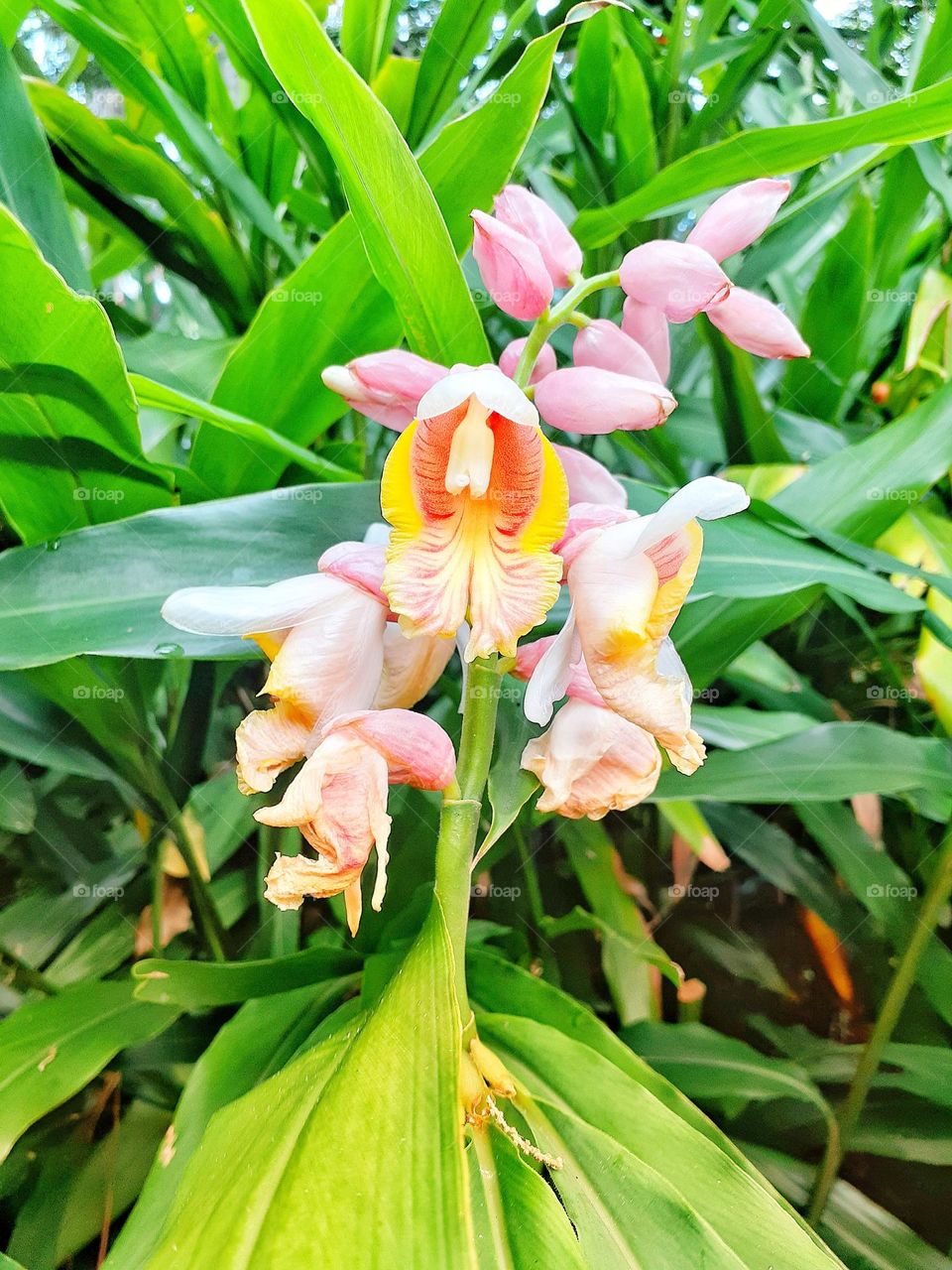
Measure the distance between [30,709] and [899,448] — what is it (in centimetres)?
64

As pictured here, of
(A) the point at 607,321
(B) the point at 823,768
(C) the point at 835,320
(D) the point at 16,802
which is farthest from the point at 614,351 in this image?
(D) the point at 16,802

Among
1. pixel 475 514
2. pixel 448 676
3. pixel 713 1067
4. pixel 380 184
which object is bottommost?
pixel 713 1067

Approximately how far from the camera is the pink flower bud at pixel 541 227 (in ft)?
1.40

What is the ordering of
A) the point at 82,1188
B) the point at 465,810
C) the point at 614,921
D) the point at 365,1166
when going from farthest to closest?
1. the point at 614,921
2. the point at 82,1188
3. the point at 465,810
4. the point at 365,1166

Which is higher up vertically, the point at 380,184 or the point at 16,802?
the point at 380,184

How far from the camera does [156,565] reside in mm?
463

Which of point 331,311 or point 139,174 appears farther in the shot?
point 139,174

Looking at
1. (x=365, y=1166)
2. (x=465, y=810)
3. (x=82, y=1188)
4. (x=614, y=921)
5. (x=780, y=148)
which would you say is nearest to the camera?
(x=365, y=1166)

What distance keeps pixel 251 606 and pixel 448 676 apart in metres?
0.29

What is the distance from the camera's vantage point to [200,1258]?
275 mm

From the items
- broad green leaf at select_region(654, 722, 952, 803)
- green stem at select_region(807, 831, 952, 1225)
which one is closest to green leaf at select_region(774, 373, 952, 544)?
broad green leaf at select_region(654, 722, 952, 803)

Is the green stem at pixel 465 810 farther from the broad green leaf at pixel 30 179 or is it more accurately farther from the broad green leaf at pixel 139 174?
the broad green leaf at pixel 139 174

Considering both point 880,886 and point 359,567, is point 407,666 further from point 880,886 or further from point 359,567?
point 880,886

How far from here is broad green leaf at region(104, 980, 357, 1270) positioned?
405 millimetres
